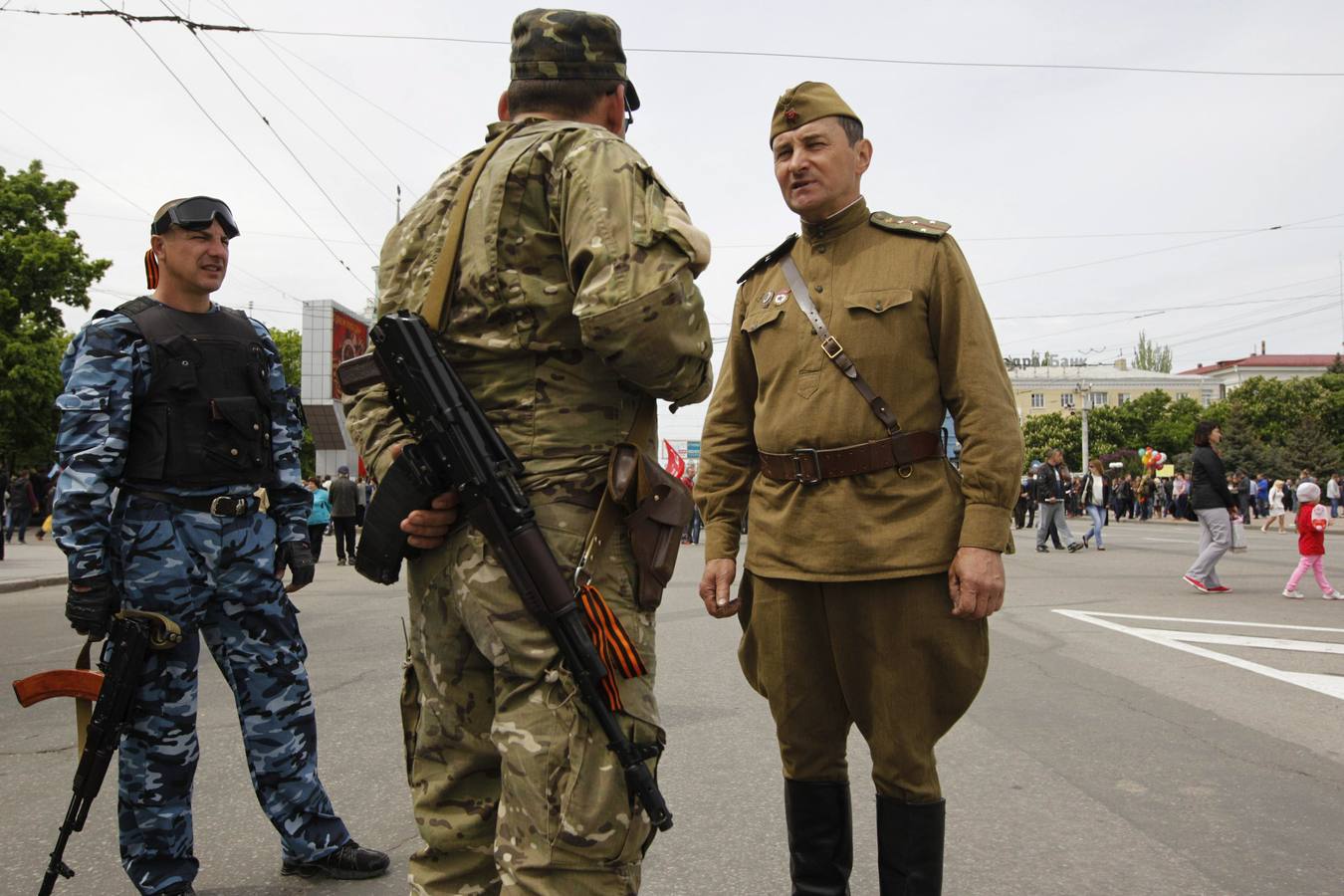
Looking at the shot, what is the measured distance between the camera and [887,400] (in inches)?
99.6

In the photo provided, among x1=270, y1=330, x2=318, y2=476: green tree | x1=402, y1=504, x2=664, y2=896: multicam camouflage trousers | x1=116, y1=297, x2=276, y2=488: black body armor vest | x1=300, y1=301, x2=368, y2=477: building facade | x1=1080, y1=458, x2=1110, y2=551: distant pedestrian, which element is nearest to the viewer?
x1=402, y1=504, x2=664, y2=896: multicam camouflage trousers

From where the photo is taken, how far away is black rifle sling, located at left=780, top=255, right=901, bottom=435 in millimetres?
2510

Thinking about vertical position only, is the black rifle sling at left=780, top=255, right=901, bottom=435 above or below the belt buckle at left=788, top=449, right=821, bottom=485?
above

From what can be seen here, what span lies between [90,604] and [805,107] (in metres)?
2.32

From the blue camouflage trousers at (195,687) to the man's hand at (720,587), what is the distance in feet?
4.46

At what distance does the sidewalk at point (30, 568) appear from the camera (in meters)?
13.0

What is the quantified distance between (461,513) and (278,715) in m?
1.57

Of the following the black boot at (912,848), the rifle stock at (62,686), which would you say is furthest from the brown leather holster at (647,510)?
the rifle stock at (62,686)

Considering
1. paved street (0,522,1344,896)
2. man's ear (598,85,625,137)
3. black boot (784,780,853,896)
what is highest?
man's ear (598,85,625,137)

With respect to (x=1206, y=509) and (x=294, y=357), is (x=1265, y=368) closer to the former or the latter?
(x=294, y=357)

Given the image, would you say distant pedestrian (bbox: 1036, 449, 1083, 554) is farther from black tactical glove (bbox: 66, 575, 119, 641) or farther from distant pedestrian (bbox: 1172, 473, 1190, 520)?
distant pedestrian (bbox: 1172, 473, 1190, 520)

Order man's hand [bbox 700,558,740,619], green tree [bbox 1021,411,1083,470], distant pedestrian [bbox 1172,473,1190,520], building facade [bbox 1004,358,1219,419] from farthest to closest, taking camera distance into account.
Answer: building facade [bbox 1004,358,1219,419] → green tree [bbox 1021,411,1083,470] → distant pedestrian [bbox 1172,473,1190,520] → man's hand [bbox 700,558,740,619]

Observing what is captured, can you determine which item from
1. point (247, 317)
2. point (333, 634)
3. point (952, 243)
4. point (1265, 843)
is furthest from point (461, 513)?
point (333, 634)

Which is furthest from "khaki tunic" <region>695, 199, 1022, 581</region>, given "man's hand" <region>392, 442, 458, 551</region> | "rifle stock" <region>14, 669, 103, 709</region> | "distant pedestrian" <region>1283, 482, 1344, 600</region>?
"distant pedestrian" <region>1283, 482, 1344, 600</region>
